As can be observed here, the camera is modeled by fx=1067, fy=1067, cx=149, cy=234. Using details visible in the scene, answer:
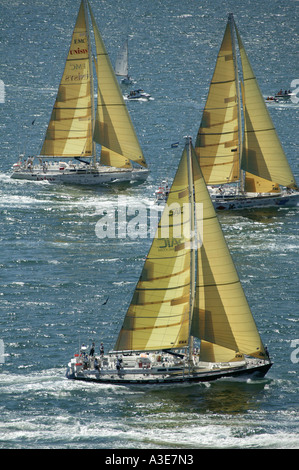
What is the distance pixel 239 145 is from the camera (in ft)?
362

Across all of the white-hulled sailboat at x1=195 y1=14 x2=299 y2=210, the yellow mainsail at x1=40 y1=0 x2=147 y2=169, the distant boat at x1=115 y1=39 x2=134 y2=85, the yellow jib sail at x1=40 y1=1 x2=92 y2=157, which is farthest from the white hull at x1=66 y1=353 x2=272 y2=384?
the distant boat at x1=115 y1=39 x2=134 y2=85

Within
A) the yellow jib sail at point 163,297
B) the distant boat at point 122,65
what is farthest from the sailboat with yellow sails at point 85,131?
the distant boat at point 122,65

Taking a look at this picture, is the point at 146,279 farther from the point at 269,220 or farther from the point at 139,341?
the point at 269,220

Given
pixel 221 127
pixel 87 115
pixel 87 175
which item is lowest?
pixel 87 175

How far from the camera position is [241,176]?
112 m

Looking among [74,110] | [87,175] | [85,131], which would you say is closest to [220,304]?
[87,175]

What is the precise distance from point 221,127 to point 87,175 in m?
18.5

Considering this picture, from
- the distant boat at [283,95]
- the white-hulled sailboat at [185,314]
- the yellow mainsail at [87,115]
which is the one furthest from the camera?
the distant boat at [283,95]

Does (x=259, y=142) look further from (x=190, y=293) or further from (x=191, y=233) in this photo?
(x=191, y=233)

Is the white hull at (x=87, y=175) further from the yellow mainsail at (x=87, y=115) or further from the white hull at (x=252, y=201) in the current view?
the white hull at (x=252, y=201)

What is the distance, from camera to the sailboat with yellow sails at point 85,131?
118 m

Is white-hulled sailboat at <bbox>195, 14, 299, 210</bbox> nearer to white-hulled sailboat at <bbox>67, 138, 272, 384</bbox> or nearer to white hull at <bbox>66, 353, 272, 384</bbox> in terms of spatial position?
white-hulled sailboat at <bbox>67, 138, 272, 384</bbox>

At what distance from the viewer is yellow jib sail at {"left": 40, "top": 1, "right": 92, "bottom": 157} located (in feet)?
398

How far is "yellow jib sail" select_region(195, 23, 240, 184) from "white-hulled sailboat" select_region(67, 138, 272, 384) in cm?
3932
